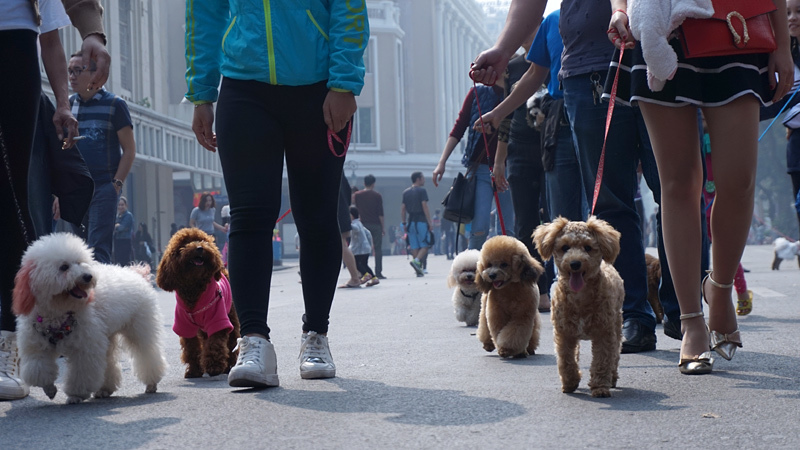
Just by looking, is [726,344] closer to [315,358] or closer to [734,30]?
[734,30]

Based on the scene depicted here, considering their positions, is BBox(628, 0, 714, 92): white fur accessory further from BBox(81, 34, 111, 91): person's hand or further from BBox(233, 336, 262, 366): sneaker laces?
BBox(81, 34, 111, 91): person's hand

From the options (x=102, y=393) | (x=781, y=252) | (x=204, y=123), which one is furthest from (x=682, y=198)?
→ (x=781, y=252)

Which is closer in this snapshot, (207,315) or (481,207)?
(207,315)

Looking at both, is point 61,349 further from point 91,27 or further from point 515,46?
point 515,46

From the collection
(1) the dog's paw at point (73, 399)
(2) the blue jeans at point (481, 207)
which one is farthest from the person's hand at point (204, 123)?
(2) the blue jeans at point (481, 207)

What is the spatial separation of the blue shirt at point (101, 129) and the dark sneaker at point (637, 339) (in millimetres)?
4144

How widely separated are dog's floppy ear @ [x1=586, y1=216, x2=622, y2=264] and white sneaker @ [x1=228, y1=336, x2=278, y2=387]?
1.33 metres

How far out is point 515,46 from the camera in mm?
4785

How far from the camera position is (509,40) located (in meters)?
4.77

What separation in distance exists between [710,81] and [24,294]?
9.18ft

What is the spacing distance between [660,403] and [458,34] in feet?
311

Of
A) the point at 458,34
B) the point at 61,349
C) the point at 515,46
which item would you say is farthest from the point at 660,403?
the point at 458,34

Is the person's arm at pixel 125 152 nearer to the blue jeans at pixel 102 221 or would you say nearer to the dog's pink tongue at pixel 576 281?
the blue jeans at pixel 102 221

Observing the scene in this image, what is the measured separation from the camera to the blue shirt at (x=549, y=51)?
6.34 meters
